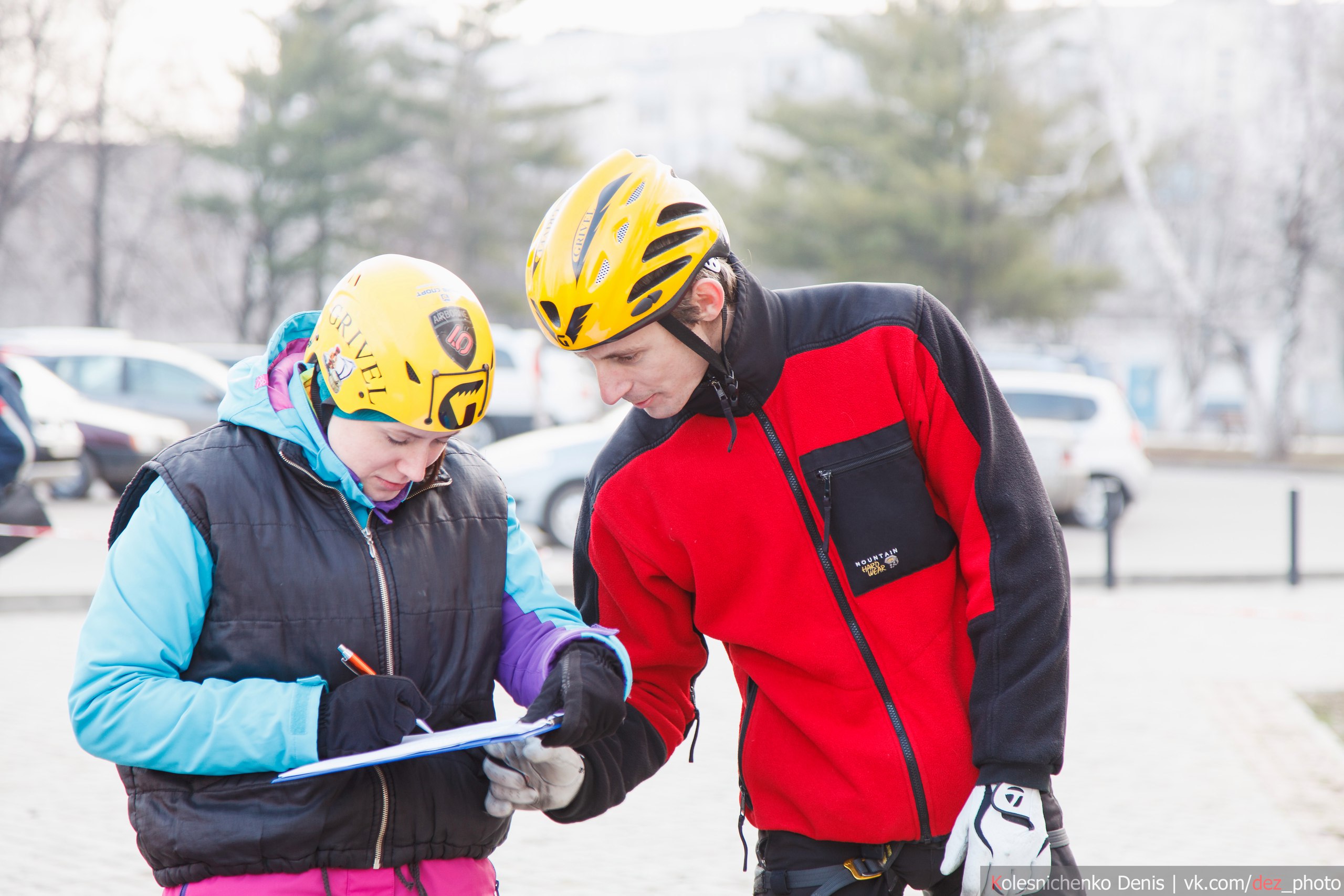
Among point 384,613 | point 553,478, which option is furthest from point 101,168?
point 384,613

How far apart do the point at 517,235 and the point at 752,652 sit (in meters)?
37.5

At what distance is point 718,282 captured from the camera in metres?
2.45

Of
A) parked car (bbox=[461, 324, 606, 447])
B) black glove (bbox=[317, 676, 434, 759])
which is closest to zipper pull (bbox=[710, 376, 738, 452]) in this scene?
black glove (bbox=[317, 676, 434, 759])

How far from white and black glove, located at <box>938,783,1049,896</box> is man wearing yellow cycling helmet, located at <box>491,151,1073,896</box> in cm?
2

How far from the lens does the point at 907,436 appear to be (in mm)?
2445

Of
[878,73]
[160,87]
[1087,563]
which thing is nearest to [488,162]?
[160,87]

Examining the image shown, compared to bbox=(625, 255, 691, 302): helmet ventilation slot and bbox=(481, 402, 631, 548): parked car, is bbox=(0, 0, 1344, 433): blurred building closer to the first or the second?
bbox=(481, 402, 631, 548): parked car

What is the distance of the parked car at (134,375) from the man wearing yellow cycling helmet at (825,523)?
616 inches

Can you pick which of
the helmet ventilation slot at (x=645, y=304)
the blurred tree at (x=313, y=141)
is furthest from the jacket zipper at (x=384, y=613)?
the blurred tree at (x=313, y=141)

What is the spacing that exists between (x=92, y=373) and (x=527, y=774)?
55.5 ft

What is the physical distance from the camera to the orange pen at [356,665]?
2.10 meters

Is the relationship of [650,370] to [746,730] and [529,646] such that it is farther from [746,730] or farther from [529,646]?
[746,730]

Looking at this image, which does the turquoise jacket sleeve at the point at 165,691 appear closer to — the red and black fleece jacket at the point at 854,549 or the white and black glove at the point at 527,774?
the white and black glove at the point at 527,774

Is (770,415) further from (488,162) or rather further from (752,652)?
(488,162)
